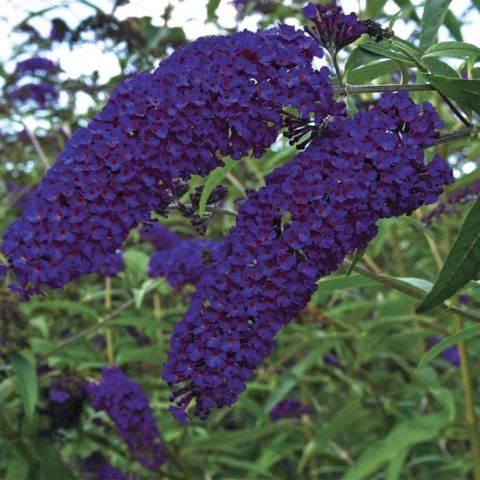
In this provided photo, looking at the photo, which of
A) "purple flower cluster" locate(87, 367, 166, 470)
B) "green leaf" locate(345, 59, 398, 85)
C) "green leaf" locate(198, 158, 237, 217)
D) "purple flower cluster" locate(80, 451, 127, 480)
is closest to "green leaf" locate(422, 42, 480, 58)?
"green leaf" locate(345, 59, 398, 85)

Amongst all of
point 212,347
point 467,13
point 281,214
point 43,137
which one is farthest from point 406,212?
point 43,137

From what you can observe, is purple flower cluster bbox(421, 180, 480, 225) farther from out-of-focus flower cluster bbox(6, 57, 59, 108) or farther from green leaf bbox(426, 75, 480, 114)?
out-of-focus flower cluster bbox(6, 57, 59, 108)

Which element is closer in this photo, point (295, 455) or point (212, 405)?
point (212, 405)

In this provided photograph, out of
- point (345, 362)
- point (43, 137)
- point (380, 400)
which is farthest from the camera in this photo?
point (43, 137)

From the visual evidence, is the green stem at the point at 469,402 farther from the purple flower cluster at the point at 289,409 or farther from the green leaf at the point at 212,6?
the green leaf at the point at 212,6

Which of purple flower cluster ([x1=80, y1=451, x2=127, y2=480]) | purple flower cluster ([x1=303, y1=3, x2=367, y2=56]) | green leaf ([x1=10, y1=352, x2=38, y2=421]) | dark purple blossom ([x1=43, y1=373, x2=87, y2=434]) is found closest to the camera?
purple flower cluster ([x1=303, y1=3, x2=367, y2=56])

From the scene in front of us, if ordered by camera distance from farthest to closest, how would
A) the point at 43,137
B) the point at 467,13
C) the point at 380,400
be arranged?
the point at 43,137 → the point at 380,400 → the point at 467,13

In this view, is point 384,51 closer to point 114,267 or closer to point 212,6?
point 212,6

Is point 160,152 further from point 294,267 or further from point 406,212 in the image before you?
point 406,212
